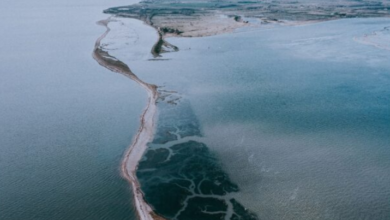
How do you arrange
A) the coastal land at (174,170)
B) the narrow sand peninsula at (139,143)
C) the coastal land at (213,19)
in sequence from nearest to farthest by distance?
the coastal land at (174,170) → the narrow sand peninsula at (139,143) → the coastal land at (213,19)

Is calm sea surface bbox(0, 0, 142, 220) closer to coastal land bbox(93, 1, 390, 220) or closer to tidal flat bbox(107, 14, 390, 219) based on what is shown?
coastal land bbox(93, 1, 390, 220)

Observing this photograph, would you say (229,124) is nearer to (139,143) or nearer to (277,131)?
(277,131)

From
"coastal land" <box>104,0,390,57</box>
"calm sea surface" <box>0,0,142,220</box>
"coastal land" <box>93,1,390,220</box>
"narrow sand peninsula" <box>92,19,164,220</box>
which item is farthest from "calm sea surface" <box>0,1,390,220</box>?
"coastal land" <box>104,0,390,57</box>

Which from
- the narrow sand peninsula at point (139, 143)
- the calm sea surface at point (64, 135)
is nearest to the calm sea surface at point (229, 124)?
the calm sea surface at point (64, 135)

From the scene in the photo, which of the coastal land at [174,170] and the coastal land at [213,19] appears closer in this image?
the coastal land at [174,170]

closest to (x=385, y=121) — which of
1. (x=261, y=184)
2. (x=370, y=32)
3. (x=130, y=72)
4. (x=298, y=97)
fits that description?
(x=298, y=97)

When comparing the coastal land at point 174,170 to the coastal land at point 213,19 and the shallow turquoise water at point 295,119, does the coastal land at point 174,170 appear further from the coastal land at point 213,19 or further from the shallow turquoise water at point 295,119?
the coastal land at point 213,19

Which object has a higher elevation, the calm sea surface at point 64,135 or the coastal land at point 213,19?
the coastal land at point 213,19

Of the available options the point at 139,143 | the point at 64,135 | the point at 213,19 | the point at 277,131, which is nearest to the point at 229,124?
the point at 277,131
